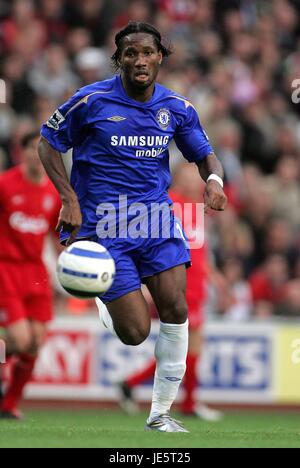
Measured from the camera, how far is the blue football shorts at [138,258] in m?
7.35

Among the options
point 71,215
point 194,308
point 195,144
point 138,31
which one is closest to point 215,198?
point 195,144

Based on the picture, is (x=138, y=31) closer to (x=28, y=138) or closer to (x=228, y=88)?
(x=28, y=138)

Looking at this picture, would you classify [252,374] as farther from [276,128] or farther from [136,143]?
[136,143]

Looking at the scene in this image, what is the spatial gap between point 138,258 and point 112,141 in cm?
79

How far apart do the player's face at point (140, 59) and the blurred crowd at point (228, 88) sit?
19.4 ft

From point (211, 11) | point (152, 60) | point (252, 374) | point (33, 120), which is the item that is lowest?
point (252, 374)

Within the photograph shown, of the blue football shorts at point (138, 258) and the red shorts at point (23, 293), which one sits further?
the red shorts at point (23, 293)

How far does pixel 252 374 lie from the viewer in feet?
43.1

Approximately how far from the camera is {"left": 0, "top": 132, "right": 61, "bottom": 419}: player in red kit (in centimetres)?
1015

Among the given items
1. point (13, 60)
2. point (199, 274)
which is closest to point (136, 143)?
point (199, 274)

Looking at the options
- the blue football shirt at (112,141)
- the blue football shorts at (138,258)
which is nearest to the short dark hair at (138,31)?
the blue football shirt at (112,141)

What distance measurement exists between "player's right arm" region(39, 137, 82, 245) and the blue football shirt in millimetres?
67

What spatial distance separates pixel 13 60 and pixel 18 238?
566 cm

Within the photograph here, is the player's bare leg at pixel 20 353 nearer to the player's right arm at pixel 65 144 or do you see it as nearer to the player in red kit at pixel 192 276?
the player in red kit at pixel 192 276
